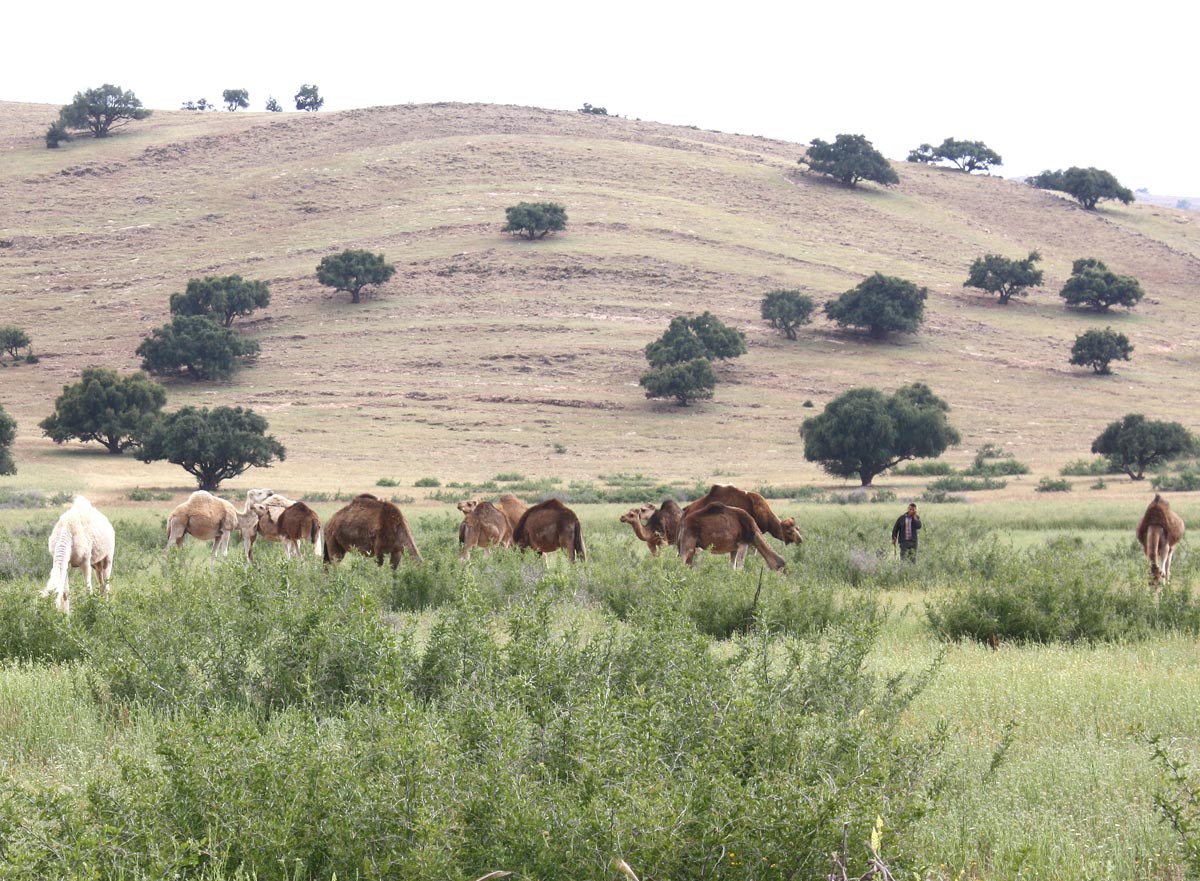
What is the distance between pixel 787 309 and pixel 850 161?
41654mm

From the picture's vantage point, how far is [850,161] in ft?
379

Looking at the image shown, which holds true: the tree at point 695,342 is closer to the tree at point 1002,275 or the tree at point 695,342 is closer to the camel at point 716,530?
the tree at point 1002,275

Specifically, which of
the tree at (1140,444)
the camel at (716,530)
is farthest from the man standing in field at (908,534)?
the tree at (1140,444)

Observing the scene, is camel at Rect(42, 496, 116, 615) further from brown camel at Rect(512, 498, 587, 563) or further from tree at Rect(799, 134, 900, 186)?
tree at Rect(799, 134, 900, 186)

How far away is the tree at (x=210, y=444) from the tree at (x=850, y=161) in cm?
7873

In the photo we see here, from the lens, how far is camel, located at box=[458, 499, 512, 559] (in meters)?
19.6

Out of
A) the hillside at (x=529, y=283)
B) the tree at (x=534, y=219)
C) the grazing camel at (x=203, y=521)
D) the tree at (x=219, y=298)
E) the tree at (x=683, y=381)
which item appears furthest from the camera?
the tree at (x=534, y=219)

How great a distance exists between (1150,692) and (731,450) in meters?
52.1

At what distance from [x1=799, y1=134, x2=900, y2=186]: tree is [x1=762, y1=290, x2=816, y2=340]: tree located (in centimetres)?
3943

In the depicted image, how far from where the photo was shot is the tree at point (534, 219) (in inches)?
3639

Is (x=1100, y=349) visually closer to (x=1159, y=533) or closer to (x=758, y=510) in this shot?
(x=1159, y=533)

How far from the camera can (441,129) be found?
12319 cm

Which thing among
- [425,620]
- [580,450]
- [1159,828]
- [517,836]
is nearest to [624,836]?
[517,836]

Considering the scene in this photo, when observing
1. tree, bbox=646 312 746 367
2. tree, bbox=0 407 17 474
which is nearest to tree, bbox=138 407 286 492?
tree, bbox=0 407 17 474
